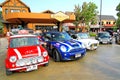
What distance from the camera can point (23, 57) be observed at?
21.4 ft

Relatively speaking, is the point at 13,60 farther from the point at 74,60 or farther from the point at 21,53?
the point at 74,60

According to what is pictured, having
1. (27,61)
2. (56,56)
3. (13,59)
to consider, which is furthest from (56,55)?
(13,59)

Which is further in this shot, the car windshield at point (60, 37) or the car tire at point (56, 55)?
the car windshield at point (60, 37)

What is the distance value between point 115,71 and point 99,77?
3.81 ft

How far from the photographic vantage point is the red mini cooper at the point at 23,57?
643cm

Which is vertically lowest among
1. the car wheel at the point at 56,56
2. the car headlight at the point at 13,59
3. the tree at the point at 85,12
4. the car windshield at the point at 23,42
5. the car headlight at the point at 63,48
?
the car wheel at the point at 56,56

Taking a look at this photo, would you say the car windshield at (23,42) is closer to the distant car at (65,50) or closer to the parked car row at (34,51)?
the parked car row at (34,51)

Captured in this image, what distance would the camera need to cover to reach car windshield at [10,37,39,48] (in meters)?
7.64

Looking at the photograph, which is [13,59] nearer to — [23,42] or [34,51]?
[34,51]

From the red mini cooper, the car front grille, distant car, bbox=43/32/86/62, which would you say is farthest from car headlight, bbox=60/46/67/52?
the car front grille

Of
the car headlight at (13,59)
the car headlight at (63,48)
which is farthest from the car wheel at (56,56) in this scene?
the car headlight at (13,59)

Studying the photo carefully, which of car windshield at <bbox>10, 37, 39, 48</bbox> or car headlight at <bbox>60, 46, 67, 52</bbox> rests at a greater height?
car windshield at <bbox>10, 37, 39, 48</bbox>

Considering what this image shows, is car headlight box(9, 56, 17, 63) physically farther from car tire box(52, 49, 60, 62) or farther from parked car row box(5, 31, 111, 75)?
car tire box(52, 49, 60, 62)

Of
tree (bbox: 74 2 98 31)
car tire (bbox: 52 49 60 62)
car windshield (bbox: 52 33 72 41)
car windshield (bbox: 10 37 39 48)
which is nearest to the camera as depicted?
car windshield (bbox: 10 37 39 48)
